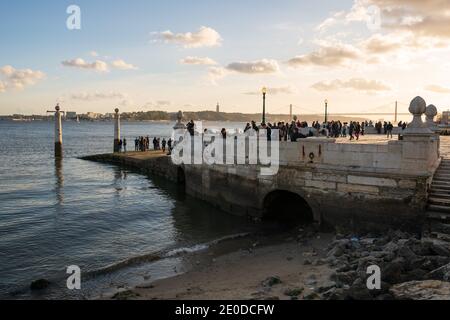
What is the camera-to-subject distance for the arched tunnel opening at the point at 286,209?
58.4 ft

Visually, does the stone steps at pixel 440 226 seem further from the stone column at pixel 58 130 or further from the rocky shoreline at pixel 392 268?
the stone column at pixel 58 130

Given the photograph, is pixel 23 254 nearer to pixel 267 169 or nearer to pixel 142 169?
pixel 267 169

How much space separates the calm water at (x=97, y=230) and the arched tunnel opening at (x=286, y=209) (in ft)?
3.85

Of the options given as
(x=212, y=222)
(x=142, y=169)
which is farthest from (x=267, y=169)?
(x=142, y=169)

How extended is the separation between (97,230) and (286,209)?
7.82m

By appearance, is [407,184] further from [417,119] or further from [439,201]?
[417,119]

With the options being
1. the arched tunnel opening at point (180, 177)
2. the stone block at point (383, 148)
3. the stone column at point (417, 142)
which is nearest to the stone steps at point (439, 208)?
the stone column at point (417, 142)

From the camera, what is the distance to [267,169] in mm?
17281

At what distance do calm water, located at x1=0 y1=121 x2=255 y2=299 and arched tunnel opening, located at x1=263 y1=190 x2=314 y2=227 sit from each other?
1174 millimetres

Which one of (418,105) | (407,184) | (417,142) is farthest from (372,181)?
(418,105)

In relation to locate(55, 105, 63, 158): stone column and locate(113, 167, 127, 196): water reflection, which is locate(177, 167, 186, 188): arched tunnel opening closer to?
locate(113, 167, 127, 196): water reflection

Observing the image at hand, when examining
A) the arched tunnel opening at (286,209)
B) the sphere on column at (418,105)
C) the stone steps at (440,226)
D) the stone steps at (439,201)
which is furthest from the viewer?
the arched tunnel opening at (286,209)

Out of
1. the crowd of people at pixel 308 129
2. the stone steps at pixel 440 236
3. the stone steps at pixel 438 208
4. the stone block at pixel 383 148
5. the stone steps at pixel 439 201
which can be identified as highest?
the crowd of people at pixel 308 129
